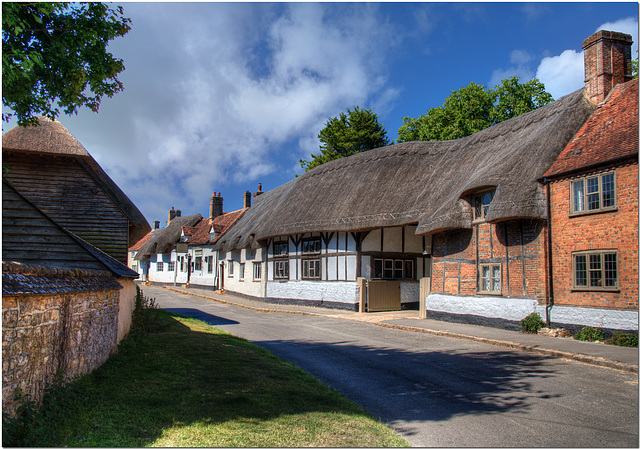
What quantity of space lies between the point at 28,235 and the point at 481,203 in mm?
15041

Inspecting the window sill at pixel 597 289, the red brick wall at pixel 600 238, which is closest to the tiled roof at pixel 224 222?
the red brick wall at pixel 600 238

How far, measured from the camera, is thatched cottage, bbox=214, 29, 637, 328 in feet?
53.3

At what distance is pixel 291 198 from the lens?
31906 millimetres

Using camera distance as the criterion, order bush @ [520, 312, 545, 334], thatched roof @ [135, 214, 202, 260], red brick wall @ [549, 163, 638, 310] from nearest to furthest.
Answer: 1. red brick wall @ [549, 163, 638, 310]
2. bush @ [520, 312, 545, 334]
3. thatched roof @ [135, 214, 202, 260]

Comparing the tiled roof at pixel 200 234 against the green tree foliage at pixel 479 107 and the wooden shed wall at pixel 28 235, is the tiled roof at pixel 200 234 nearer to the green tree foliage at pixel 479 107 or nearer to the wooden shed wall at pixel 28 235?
the green tree foliage at pixel 479 107

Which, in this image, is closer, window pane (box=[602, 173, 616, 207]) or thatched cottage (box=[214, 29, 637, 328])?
window pane (box=[602, 173, 616, 207])

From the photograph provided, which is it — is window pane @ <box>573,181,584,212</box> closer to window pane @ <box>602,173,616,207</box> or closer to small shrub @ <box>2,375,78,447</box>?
window pane @ <box>602,173,616,207</box>

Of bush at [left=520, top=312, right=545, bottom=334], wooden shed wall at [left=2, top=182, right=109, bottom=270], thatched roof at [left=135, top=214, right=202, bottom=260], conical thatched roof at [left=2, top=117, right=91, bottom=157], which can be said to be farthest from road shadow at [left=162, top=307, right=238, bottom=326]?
thatched roof at [left=135, top=214, right=202, bottom=260]

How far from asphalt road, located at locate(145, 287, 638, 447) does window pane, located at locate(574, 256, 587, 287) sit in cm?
367

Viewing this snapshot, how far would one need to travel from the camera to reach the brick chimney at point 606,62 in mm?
16812

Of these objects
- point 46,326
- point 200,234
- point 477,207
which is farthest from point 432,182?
point 200,234

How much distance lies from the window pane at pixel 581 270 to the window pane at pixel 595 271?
19 cm

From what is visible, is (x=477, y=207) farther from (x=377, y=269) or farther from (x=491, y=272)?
(x=377, y=269)

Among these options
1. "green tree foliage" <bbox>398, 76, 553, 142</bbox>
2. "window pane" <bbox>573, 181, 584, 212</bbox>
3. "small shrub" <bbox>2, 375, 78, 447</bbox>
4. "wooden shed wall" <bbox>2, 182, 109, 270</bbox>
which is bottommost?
"small shrub" <bbox>2, 375, 78, 447</bbox>
